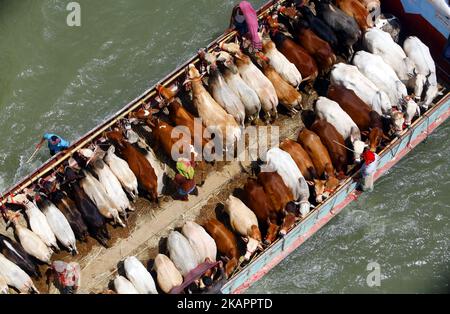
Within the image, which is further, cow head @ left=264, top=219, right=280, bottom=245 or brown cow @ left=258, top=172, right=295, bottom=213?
brown cow @ left=258, top=172, right=295, bottom=213

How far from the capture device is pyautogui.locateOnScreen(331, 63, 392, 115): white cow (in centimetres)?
1791

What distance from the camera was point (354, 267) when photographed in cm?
1791

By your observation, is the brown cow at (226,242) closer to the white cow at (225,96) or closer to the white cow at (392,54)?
the white cow at (225,96)

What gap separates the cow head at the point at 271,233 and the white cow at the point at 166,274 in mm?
2038

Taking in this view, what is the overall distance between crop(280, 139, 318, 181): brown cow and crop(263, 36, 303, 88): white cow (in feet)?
6.01

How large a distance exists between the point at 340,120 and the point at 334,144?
66cm

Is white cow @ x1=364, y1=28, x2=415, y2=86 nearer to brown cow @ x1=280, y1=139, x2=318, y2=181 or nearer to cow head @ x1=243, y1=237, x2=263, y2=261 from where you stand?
brown cow @ x1=280, y1=139, x2=318, y2=181

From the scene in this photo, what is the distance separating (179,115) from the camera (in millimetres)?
17469

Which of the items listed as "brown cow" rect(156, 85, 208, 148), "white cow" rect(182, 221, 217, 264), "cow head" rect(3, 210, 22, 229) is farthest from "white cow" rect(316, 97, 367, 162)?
"cow head" rect(3, 210, 22, 229)

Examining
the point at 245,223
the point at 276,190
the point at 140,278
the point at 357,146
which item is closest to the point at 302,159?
the point at 276,190

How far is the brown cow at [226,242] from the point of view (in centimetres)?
1584
